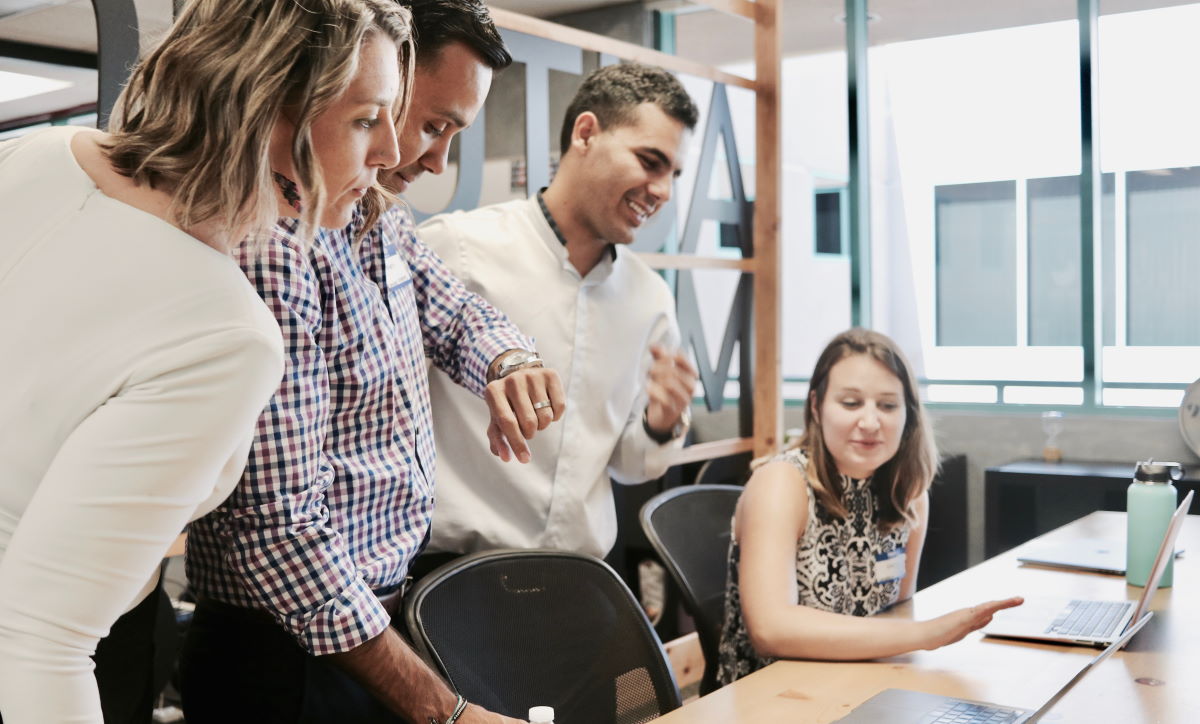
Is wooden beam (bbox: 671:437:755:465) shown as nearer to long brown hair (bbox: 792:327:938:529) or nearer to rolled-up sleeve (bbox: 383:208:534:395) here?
long brown hair (bbox: 792:327:938:529)

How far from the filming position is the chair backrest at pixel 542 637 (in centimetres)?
148

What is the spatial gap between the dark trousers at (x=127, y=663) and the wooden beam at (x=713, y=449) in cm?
228

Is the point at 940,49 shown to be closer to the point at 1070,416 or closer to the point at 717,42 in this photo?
the point at 717,42

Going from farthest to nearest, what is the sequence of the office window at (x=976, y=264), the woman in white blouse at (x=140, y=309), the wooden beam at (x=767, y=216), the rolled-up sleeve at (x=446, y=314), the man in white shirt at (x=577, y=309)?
1. the office window at (x=976, y=264)
2. the wooden beam at (x=767, y=216)
3. the man in white shirt at (x=577, y=309)
4. the rolled-up sleeve at (x=446, y=314)
5. the woman in white blouse at (x=140, y=309)

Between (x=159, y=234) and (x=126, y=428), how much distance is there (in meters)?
0.17

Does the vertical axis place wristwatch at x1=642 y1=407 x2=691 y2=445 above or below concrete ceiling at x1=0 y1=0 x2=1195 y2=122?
below

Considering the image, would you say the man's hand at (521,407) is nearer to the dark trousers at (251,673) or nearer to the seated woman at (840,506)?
the dark trousers at (251,673)

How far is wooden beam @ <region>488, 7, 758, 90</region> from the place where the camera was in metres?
2.85

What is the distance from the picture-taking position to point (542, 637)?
1.60m

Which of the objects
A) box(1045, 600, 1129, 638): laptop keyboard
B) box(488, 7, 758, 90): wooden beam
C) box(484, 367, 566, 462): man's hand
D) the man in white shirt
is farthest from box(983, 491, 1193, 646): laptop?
box(488, 7, 758, 90): wooden beam

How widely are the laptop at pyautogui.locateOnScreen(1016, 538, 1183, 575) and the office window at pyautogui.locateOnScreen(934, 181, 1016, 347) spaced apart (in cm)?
251

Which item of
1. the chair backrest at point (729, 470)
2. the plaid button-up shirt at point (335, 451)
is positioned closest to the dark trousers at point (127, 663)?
the plaid button-up shirt at point (335, 451)

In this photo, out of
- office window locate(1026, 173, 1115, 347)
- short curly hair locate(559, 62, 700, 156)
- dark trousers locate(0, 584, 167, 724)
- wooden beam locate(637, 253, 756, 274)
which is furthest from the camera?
office window locate(1026, 173, 1115, 347)

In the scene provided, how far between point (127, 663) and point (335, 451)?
34 cm
